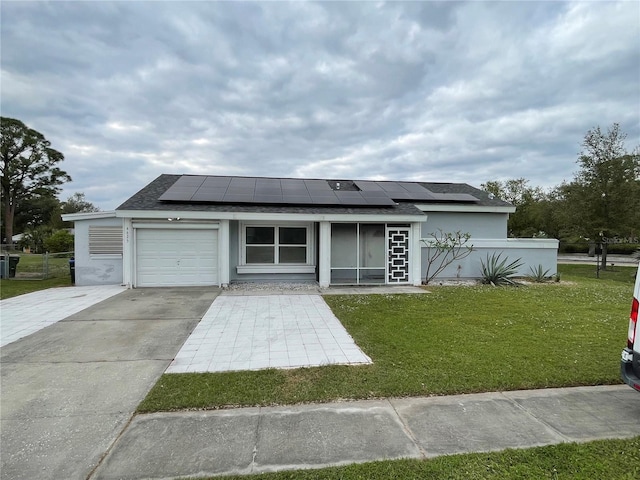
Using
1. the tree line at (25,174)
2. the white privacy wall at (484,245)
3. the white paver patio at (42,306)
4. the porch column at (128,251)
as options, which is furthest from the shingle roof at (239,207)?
the tree line at (25,174)

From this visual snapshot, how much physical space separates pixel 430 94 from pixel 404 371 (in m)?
13.9

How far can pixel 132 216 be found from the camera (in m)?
10.2

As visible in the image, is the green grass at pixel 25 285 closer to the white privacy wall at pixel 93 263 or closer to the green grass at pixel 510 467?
the white privacy wall at pixel 93 263

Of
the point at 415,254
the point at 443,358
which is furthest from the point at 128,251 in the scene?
the point at 443,358

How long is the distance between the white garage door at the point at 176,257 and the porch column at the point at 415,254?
7047 millimetres

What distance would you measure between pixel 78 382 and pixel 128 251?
7360 mm

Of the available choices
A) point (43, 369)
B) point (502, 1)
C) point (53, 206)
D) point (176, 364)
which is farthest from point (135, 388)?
point (53, 206)

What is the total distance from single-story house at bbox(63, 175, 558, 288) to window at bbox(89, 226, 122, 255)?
3 cm

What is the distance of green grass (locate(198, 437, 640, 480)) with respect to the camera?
2.37 meters

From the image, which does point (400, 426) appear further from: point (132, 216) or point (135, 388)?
point (132, 216)

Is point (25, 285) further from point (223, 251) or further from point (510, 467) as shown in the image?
point (510, 467)

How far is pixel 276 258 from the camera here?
12.1 metres

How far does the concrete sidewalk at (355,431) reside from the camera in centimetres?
257

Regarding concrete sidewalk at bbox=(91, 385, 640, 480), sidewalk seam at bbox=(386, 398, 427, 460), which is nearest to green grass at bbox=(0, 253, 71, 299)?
concrete sidewalk at bbox=(91, 385, 640, 480)
